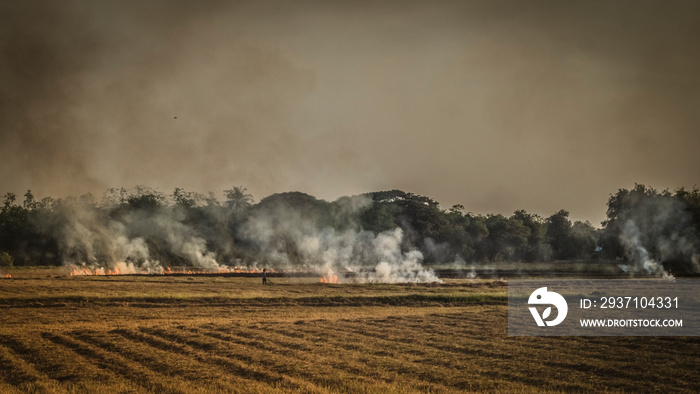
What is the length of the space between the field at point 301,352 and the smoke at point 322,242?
39.7 metres

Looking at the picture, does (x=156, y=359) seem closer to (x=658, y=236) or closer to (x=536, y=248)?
(x=658, y=236)

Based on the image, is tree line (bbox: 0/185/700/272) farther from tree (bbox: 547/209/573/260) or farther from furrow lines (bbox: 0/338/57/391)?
furrow lines (bbox: 0/338/57/391)

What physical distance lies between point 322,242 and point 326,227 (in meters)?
2.69

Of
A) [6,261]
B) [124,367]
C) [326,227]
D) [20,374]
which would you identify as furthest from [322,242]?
[20,374]

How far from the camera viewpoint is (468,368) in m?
17.1

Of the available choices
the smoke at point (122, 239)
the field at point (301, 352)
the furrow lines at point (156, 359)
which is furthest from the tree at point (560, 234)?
→ the furrow lines at point (156, 359)

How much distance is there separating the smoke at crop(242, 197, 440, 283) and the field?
1564 inches

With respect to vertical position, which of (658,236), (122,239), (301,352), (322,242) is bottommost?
(301,352)

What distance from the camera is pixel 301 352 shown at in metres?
19.5

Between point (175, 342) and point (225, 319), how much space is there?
704cm

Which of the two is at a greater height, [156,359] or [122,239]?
[122,239]

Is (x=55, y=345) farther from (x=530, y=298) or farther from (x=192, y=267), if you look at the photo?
(x=192, y=267)

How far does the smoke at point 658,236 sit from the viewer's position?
7506cm

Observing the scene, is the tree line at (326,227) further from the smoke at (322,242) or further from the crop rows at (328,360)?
the crop rows at (328,360)
